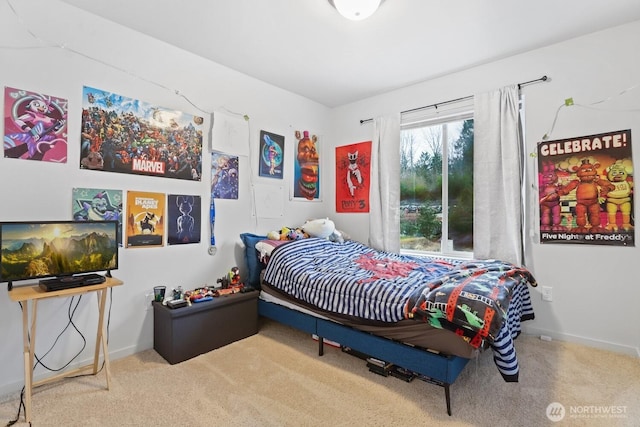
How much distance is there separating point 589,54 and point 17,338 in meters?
4.61

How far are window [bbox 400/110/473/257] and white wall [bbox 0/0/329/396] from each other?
174cm

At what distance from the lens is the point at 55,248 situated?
1819 millimetres

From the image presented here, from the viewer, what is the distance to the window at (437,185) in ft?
10.8

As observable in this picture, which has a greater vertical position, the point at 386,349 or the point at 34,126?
the point at 34,126

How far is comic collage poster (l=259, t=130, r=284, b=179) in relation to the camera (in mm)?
3320

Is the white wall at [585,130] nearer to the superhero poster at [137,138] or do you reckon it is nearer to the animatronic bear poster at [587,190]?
the animatronic bear poster at [587,190]

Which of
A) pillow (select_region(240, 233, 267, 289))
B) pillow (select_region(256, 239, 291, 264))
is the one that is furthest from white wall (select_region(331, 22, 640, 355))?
pillow (select_region(240, 233, 267, 289))

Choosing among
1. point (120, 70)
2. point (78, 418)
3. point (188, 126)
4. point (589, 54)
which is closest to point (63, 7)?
point (120, 70)

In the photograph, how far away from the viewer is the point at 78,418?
1.62 meters

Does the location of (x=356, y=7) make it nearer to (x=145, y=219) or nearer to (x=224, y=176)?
(x=224, y=176)

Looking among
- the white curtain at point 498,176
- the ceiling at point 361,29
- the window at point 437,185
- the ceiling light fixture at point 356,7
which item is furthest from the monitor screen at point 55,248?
the white curtain at point 498,176

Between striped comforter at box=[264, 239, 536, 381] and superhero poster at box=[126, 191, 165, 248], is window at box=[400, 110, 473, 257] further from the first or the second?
superhero poster at box=[126, 191, 165, 248]

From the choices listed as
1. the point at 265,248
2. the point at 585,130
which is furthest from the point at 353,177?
the point at 585,130

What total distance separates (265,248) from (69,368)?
1615mm
